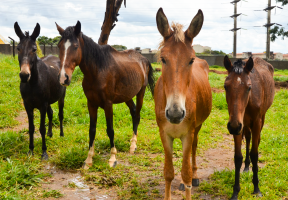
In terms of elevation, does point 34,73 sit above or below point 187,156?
above

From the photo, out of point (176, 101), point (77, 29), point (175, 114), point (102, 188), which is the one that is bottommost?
point (102, 188)

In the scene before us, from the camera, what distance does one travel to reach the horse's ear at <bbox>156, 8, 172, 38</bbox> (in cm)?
269

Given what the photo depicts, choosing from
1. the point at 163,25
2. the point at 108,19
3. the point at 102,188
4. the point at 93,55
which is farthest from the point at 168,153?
the point at 108,19

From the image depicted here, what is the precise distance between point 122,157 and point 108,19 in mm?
5130

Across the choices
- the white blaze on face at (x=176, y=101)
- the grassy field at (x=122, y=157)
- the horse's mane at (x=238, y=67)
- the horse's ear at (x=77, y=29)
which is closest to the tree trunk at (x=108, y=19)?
the grassy field at (x=122, y=157)

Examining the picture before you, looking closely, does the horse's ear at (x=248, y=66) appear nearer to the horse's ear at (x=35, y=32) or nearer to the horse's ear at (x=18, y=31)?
the horse's ear at (x=35, y=32)

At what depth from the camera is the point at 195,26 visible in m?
2.70

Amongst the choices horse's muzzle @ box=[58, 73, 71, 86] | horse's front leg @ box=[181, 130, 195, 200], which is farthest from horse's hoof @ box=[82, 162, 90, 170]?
horse's front leg @ box=[181, 130, 195, 200]

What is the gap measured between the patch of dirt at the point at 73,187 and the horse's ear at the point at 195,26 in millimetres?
2397

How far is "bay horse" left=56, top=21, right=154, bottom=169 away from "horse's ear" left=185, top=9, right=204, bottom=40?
2106mm

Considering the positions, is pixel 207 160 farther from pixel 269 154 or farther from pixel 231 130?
pixel 231 130

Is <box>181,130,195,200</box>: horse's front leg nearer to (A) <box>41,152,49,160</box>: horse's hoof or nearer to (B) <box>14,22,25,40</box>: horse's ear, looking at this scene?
(A) <box>41,152,49,160</box>: horse's hoof

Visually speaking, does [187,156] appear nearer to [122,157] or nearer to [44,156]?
[122,157]

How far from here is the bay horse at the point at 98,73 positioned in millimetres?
4117
